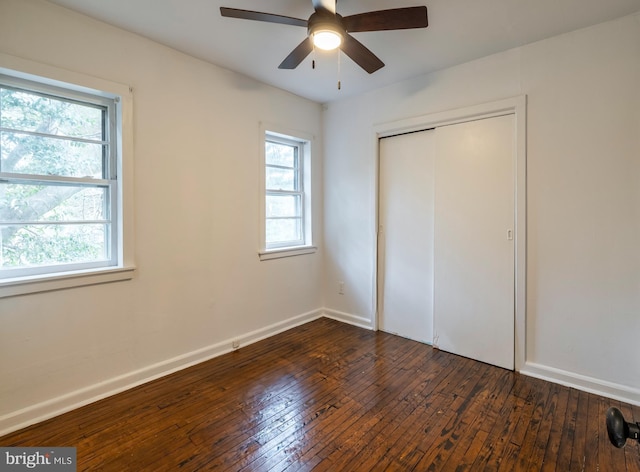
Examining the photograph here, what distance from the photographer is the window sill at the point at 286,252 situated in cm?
336

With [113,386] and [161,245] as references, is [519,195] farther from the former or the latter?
[113,386]

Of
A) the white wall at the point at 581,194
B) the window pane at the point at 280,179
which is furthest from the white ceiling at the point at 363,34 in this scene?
the window pane at the point at 280,179

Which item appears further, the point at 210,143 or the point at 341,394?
the point at 210,143

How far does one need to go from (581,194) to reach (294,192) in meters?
2.65

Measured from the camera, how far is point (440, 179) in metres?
3.05

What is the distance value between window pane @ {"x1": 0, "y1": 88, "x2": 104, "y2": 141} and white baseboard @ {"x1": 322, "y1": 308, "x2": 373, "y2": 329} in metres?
2.93

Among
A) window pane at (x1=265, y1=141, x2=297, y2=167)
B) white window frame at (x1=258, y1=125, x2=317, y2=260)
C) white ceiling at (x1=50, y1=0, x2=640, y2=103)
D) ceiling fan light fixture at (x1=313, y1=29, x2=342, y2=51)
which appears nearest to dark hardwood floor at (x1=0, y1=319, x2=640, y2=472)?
white window frame at (x1=258, y1=125, x2=317, y2=260)

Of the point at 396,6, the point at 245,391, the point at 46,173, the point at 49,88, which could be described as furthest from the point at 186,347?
the point at 396,6

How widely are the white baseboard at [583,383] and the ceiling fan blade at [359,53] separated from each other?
2.63 metres

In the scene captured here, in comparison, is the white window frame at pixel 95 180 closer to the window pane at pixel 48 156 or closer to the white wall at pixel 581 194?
the window pane at pixel 48 156

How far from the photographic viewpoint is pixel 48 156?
6.96 feet

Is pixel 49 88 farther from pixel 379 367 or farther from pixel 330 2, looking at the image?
pixel 379 367

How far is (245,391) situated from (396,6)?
2.83 metres

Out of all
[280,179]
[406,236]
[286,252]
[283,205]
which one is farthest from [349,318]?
[280,179]
